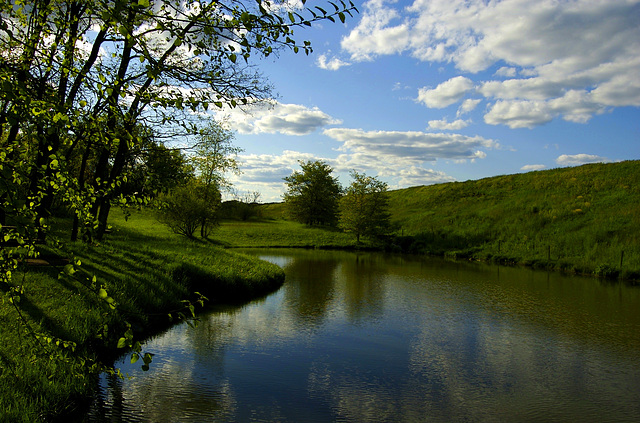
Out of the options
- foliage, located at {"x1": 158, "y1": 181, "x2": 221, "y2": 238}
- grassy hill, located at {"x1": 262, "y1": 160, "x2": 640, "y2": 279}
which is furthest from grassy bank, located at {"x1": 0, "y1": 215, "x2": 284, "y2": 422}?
grassy hill, located at {"x1": 262, "y1": 160, "x2": 640, "y2": 279}

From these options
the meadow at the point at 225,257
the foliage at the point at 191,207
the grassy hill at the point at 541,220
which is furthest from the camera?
the foliage at the point at 191,207

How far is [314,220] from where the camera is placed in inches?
2397

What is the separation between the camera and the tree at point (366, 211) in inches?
1759

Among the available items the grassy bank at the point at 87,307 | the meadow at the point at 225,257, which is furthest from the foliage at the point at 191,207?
the grassy bank at the point at 87,307

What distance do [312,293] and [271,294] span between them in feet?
5.47

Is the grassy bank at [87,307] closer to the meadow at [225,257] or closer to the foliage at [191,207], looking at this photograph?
the meadow at [225,257]

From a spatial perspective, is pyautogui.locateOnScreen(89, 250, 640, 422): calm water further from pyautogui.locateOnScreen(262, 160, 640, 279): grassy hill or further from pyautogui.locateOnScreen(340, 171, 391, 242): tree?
pyautogui.locateOnScreen(340, 171, 391, 242): tree

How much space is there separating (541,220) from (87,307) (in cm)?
3613

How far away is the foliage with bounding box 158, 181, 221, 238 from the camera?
32062 millimetres

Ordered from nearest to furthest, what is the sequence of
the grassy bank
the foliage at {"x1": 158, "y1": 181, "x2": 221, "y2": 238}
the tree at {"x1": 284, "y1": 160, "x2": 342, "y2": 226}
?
1. the grassy bank
2. the foliage at {"x1": 158, "y1": 181, "x2": 221, "y2": 238}
3. the tree at {"x1": 284, "y1": 160, "x2": 342, "y2": 226}

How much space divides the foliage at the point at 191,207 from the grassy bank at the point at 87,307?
13.2 m

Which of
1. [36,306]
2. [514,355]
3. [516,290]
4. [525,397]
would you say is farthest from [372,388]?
[516,290]

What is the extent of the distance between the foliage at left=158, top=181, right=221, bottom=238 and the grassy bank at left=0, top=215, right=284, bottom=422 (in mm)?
13186

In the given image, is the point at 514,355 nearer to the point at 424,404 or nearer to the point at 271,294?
the point at 424,404
